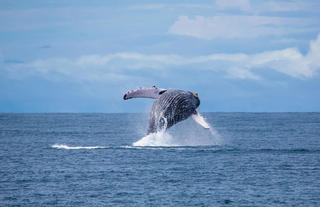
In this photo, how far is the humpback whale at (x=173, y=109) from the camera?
46.4 metres

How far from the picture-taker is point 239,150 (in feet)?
181

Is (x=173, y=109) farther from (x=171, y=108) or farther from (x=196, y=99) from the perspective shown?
(x=196, y=99)

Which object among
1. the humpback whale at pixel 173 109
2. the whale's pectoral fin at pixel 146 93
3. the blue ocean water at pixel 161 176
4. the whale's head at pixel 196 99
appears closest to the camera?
the blue ocean water at pixel 161 176

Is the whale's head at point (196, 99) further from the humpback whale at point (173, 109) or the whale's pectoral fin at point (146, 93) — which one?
the whale's pectoral fin at point (146, 93)

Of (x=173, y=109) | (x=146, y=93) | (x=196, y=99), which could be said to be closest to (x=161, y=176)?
A: (x=173, y=109)

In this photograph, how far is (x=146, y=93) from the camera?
2036 inches

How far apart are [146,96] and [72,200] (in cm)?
2090

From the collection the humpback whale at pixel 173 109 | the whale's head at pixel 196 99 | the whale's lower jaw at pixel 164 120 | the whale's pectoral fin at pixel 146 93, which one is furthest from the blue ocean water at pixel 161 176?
the whale's head at pixel 196 99

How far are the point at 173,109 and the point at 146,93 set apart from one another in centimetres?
591

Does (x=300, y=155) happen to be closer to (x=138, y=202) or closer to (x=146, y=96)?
(x=146, y=96)

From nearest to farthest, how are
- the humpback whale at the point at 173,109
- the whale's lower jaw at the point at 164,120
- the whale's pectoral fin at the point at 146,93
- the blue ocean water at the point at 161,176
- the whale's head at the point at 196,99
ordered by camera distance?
1. the blue ocean water at the point at 161,176
2. the humpback whale at the point at 173,109
3. the whale's lower jaw at the point at 164,120
4. the whale's head at the point at 196,99
5. the whale's pectoral fin at the point at 146,93

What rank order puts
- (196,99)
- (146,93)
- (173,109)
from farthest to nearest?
1. (146,93)
2. (196,99)
3. (173,109)

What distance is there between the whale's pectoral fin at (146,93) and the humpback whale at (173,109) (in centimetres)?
150

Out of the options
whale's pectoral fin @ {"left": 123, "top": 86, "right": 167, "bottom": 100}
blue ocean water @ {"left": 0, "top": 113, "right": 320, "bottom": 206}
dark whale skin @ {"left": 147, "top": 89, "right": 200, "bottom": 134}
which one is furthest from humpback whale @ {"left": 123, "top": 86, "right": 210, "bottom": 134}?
blue ocean water @ {"left": 0, "top": 113, "right": 320, "bottom": 206}
